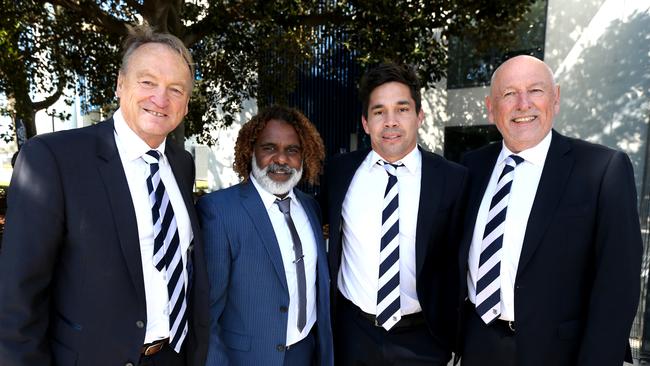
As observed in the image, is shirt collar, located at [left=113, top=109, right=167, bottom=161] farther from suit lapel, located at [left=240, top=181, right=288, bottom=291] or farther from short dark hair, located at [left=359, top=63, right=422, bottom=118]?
short dark hair, located at [left=359, top=63, right=422, bottom=118]

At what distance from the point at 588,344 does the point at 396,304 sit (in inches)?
40.5

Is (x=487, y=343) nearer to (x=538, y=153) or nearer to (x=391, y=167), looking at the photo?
(x=538, y=153)

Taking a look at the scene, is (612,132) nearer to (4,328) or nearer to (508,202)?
(508,202)

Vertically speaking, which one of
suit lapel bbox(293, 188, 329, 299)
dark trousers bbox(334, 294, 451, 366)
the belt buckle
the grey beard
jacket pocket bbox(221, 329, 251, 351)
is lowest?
dark trousers bbox(334, 294, 451, 366)

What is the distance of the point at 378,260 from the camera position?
2.75 meters

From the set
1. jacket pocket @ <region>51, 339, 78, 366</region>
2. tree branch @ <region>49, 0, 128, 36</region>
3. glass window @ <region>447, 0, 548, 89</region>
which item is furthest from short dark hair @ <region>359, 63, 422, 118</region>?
glass window @ <region>447, 0, 548, 89</region>

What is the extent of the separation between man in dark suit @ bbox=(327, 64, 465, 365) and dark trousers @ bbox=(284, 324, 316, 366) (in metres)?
0.29

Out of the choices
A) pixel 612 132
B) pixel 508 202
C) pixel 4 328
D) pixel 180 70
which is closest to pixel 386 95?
pixel 508 202

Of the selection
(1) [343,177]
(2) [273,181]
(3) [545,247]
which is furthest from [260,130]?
(3) [545,247]

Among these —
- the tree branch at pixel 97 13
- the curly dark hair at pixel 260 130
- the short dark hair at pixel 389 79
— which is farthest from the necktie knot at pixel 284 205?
the tree branch at pixel 97 13

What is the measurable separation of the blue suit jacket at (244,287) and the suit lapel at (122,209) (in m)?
0.52

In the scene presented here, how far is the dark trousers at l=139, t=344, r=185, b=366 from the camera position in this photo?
2.06 meters

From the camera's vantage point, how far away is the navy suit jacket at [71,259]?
172 cm

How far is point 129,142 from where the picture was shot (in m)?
2.10
